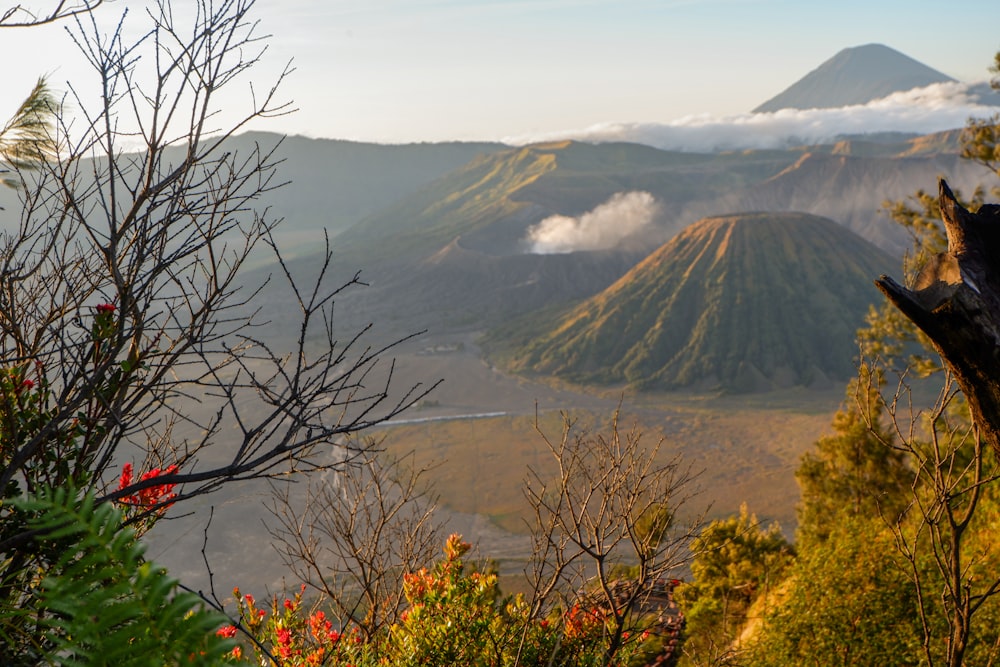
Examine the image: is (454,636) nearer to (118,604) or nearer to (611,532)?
(611,532)

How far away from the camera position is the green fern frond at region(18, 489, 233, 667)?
58cm

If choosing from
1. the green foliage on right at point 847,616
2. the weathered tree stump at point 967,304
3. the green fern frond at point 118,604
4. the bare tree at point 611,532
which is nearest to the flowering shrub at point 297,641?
the bare tree at point 611,532

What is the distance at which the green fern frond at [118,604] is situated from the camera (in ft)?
1.91

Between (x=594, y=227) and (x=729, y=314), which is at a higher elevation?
(x=594, y=227)

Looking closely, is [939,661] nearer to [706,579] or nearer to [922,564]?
[922,564]

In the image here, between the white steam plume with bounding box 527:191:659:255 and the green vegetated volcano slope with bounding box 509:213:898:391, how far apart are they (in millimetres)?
28126

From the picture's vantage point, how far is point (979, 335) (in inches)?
84.7

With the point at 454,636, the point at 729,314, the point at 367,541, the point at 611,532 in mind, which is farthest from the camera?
the point at 729,314

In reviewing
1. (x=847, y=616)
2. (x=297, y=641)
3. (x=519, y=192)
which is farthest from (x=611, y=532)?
(x=519, y=192)

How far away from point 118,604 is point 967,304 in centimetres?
231

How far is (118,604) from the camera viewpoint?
0.60 metres

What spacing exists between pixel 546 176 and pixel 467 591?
159 metres

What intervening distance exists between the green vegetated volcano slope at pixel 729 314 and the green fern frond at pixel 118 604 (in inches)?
2853

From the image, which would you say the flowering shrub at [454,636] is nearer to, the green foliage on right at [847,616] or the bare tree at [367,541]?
the bare tree at [367,541]
